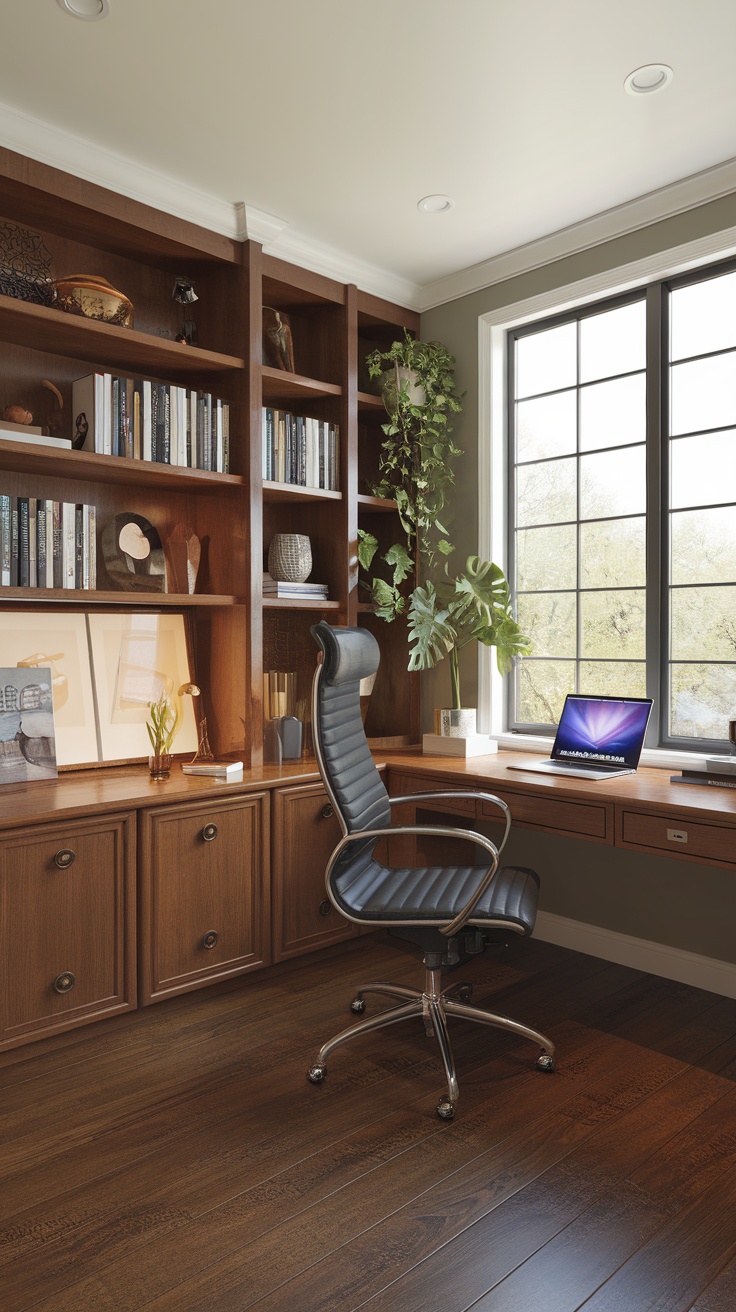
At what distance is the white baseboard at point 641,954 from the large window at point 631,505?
2.46 feet

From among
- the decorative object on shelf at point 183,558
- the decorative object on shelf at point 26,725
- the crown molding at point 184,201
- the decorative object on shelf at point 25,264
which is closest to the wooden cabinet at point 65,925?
the decorative object on shelf at point 26,725

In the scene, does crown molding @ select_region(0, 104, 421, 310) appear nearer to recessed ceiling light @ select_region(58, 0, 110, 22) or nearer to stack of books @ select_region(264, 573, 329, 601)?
recessed ceiling light @ select_region(58, 0, 110, 22)

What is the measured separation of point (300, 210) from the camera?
320 centimetres

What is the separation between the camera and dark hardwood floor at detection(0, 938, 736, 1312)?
5.33 feet

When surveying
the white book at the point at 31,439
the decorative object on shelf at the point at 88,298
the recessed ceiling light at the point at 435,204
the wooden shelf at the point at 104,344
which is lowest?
the white book at the point at 31,439

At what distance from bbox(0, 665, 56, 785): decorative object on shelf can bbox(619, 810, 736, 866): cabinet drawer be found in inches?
74.3

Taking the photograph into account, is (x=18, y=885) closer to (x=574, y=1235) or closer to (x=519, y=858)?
(x=574, y=1235)

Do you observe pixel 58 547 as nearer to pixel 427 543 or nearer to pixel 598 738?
pixel 427 543

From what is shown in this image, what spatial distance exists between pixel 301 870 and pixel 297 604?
1.03 meters

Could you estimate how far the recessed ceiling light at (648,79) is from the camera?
7.79ft

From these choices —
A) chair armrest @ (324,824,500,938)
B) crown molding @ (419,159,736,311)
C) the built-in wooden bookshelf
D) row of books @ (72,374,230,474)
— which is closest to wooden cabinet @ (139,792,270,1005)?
the built-in wooden bookshelf

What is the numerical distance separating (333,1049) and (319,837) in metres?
0.94

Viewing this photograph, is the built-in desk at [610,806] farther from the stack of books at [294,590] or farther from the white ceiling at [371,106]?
the white ceiling at [371,106]

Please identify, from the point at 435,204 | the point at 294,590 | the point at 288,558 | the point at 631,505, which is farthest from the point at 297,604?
the point at 435,204
